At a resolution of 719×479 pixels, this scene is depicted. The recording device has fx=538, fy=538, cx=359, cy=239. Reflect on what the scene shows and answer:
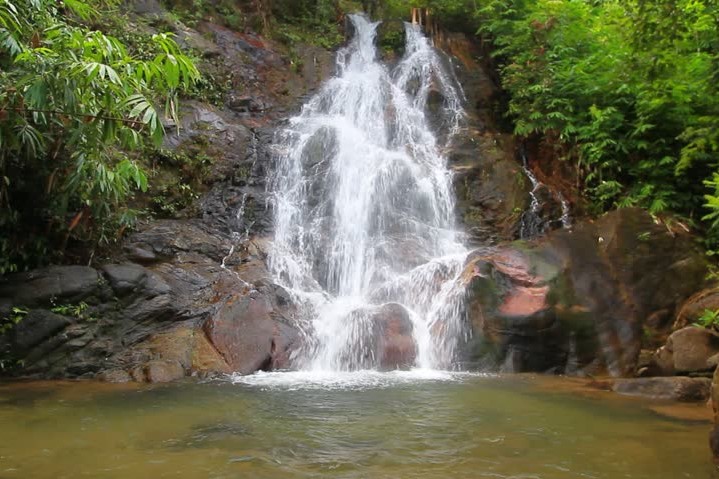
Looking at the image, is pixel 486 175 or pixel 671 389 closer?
pixel 671 389

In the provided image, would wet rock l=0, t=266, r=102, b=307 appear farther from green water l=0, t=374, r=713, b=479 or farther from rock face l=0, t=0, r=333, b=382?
green water l=0, t=374, r=713, b=479

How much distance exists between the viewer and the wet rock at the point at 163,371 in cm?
717

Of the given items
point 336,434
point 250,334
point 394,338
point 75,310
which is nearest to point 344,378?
point 394,338

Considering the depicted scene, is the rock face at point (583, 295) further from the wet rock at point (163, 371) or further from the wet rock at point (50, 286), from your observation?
the wet rock at point (50, 286)

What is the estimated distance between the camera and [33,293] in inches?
298

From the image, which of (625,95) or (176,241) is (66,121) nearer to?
(176,241)

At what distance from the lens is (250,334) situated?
27.0ft

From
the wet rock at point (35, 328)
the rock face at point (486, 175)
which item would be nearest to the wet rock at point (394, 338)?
the rock face at point (486, 175)

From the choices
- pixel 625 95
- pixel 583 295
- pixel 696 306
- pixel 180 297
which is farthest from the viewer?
pixel 625 95

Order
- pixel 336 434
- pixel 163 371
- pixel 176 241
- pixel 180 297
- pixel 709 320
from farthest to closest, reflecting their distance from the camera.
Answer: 1. pixel 176 241
2. pixel 180 297
3. pixel 163 371
4. pixel 709 320
5. pixel 336 434

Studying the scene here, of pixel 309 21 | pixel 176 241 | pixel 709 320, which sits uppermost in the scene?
pixel 309 21

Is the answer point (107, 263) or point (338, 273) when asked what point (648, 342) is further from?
point (107, 263)

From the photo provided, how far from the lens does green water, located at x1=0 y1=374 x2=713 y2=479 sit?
3.80 metres

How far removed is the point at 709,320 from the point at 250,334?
6.44 meters
